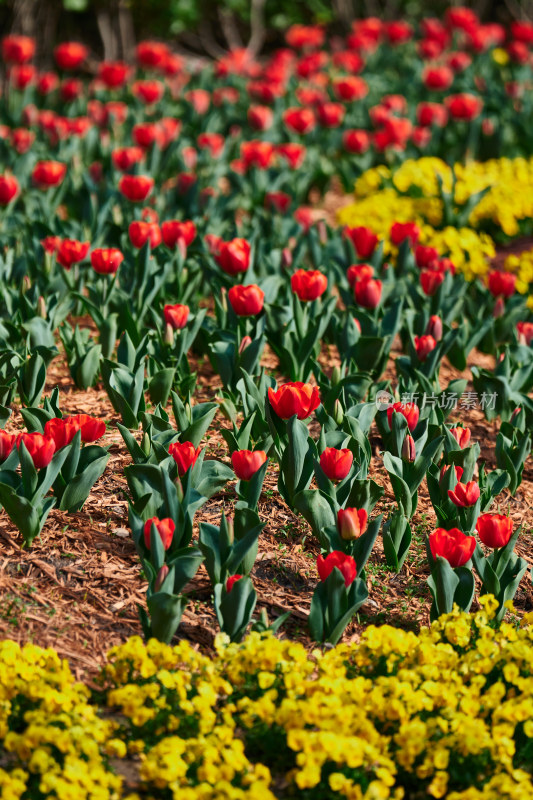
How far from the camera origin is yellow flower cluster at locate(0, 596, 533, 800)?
1.93 metres

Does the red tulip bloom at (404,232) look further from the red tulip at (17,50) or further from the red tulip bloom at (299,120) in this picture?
the red tulip at (17,50)

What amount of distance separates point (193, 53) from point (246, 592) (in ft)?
31.9

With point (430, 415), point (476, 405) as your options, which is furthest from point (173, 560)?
point (476, 405)

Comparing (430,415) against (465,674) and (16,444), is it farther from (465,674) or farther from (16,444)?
(16,444)

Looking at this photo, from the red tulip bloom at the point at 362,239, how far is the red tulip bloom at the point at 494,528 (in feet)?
6.48

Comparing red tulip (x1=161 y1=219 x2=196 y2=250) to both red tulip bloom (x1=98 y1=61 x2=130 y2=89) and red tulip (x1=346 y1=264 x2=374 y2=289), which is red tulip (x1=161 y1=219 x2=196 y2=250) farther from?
red tulip bloom (x1=98 y1=61 x2=130 y2=89)

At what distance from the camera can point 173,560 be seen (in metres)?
2.39

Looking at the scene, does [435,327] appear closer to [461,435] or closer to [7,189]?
[461,435]

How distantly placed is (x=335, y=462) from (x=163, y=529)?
537mm

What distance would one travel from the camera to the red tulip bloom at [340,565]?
7.75ft

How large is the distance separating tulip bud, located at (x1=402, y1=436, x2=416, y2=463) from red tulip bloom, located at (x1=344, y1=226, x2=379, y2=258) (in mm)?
1587

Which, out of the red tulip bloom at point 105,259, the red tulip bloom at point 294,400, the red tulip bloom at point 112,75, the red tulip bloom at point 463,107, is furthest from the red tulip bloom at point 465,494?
the red tulip bloom at point 112,75

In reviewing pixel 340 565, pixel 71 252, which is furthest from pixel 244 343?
pixel 340 565

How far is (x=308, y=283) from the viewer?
11.4ft
